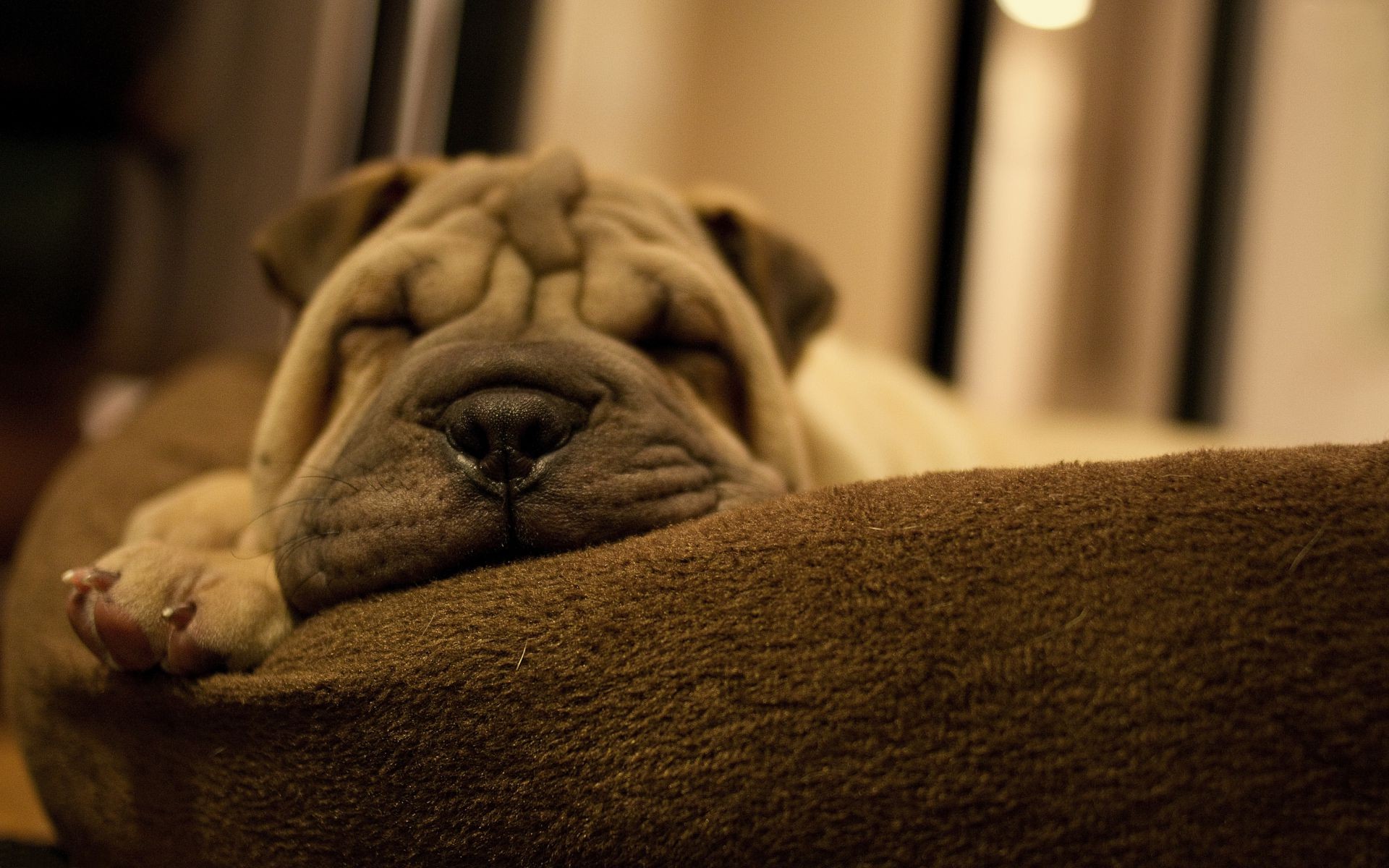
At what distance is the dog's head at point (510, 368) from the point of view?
1.15 m

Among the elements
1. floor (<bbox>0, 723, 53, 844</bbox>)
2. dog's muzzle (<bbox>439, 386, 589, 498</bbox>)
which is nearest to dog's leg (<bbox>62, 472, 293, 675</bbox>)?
dog's muzzle (<bbox>439, 386, 589, 498</bbox>)

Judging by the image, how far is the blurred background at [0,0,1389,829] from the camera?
12.4 ft

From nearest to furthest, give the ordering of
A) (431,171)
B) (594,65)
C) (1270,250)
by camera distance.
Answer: (431,171) < (594,65) < (1270,250)

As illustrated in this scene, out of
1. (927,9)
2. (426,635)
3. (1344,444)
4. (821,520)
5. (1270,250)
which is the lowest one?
(426,635)

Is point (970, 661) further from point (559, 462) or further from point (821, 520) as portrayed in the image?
point (559, 462)

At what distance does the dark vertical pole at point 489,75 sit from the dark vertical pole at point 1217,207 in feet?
10.0

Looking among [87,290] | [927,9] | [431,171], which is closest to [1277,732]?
[431,171]

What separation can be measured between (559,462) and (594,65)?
3.27 metres

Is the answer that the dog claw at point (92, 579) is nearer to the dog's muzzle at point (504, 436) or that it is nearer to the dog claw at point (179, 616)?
the dog claw at point (179, 616)

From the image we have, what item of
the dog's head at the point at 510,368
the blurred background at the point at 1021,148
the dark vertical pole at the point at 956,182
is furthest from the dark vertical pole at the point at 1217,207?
the dog's head at the point at 510,368

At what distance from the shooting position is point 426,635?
39.8 inches

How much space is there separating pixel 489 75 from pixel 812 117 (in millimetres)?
1682

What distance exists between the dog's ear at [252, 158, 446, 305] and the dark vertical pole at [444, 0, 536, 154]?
1936mm

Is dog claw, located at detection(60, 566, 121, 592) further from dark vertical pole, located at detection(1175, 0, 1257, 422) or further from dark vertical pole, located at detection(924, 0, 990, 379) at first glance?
dark vertical pole, located at detection(1175, 0, 1257, 422)
